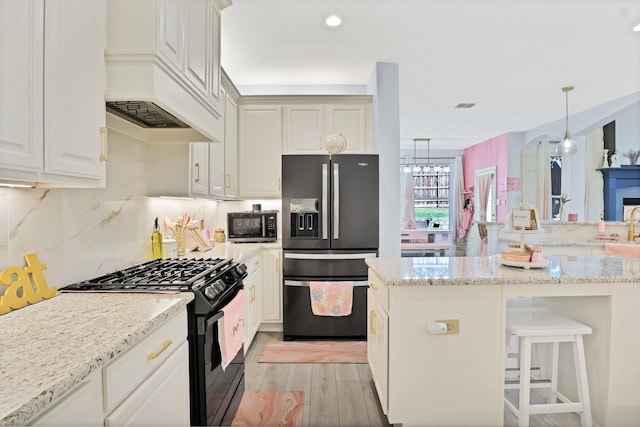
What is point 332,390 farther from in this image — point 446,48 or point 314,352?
point 446,48

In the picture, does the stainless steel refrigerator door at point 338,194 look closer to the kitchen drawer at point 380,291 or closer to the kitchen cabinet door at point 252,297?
the kitchen cabinet door at point 252,297

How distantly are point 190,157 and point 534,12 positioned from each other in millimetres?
2831

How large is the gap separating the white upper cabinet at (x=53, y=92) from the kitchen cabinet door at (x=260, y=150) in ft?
8.35

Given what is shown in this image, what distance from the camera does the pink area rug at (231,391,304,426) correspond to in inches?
85.3

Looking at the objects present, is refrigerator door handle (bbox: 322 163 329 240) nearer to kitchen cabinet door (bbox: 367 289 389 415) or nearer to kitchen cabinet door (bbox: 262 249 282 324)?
kitchen cabinet door (bbox: 262 249 282 324)

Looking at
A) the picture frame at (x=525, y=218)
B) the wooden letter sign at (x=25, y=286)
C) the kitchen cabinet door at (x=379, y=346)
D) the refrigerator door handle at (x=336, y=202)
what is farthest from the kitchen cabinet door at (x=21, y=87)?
the refrigerator door handle at (x=336, y=202)

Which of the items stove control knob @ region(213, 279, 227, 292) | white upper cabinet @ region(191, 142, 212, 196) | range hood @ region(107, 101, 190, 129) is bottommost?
stove control knob @ region(213, 279, 227, 292)

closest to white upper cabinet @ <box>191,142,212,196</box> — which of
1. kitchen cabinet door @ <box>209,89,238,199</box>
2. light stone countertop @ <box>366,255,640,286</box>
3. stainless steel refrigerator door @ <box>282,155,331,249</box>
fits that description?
kitchen cabinet door @ <box>209,89,238,199</box>

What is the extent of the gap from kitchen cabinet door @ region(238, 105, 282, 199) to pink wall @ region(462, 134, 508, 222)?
547 centimetres

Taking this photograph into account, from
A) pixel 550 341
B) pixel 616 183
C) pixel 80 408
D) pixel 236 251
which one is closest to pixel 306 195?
Result: pixel 236 251

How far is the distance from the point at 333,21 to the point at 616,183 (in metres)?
6.50

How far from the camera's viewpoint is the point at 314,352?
10.6 feet

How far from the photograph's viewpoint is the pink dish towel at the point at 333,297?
11.2 ft

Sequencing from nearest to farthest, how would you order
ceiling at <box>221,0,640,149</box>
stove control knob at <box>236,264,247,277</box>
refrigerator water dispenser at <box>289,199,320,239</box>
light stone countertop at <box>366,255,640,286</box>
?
1. light stone countertop at <box>366,255,640,286</box>
2. stove control knob at <box>236,264,247,277</box>
3. ceiling at <box>221,0,640,149</box>
4. refrigerator water dispenser at <box>289,199,320,239</box>
